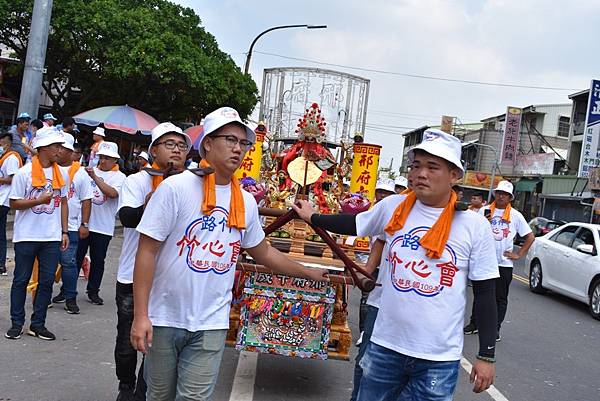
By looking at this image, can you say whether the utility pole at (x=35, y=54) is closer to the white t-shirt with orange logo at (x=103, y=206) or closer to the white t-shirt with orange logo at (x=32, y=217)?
the white t-shirt with orange logo at (x=103, y=206)

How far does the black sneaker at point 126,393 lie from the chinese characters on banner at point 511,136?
4112 centimetres

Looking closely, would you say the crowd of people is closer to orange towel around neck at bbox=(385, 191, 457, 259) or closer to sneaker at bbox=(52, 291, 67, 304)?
orange towel around neck at bbox=(385, 191, 457, 259)

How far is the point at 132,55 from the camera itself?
20.3 m

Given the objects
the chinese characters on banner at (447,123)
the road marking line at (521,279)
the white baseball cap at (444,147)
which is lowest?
the road marking line at (521,279)

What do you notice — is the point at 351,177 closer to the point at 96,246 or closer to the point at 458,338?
the point at 96,246

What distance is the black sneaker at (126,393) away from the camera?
15.1 ft

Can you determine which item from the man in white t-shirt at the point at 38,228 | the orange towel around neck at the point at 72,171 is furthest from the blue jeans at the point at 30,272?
the orange towel around neck at the point at 72,171

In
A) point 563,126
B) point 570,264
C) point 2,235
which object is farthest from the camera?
point 563,126

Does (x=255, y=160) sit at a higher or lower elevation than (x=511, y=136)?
lower

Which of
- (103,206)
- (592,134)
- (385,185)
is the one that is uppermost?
(592,134)

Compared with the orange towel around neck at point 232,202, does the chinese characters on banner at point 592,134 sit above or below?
above

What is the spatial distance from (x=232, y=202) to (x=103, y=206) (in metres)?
4.71

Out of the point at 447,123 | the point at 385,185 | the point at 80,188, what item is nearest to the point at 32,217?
the point at 80,188

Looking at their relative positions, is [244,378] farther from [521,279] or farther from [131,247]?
[521,279]
